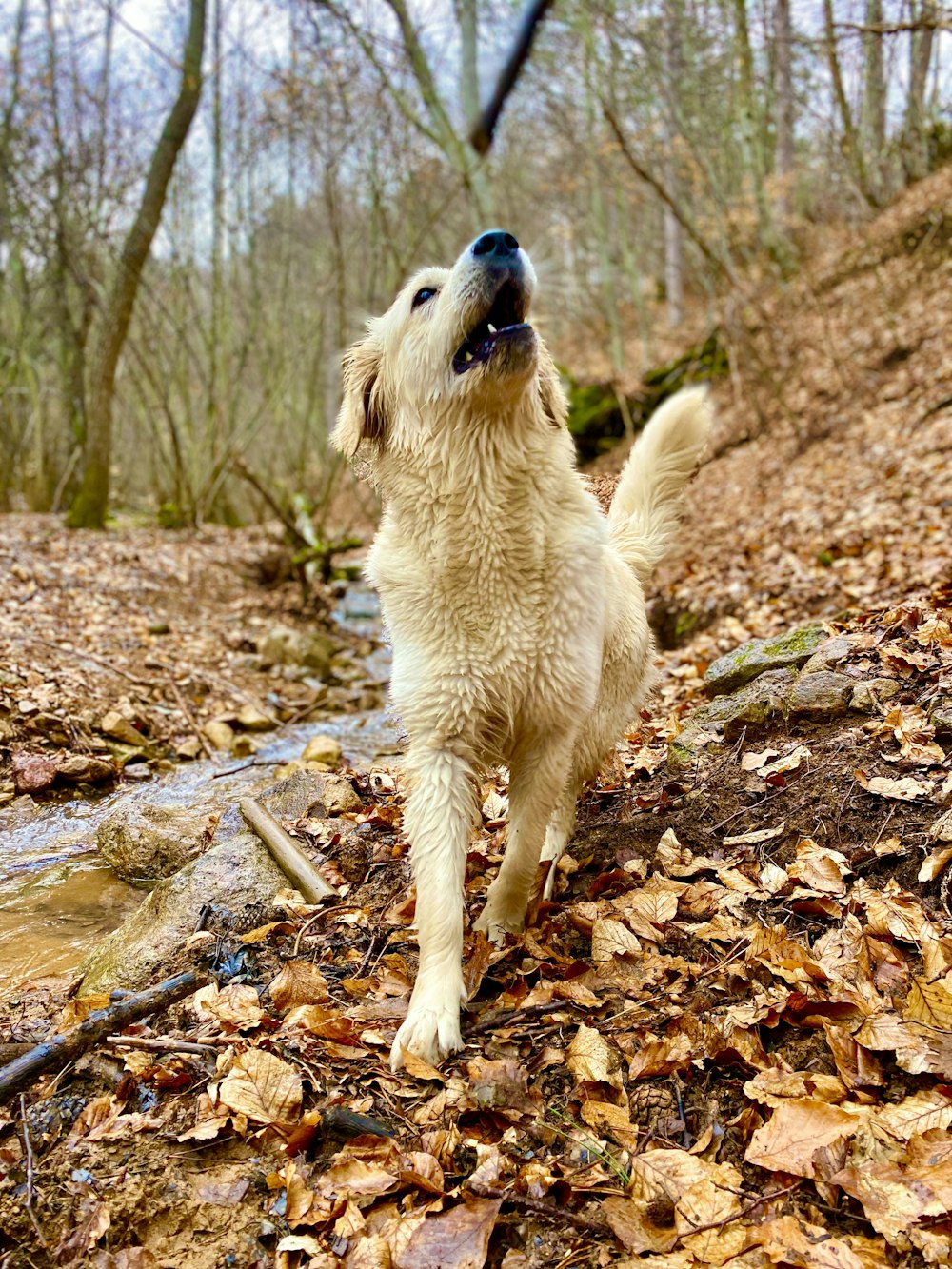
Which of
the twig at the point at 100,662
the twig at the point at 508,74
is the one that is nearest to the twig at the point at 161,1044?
the twig at the point at 508,74

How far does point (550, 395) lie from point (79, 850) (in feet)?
11.5

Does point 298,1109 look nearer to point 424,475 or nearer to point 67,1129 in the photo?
point 67,1129

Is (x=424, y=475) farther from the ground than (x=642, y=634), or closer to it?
farther from the ground

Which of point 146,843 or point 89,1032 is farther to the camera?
point 146,843

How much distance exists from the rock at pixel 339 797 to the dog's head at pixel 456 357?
1.97 metres

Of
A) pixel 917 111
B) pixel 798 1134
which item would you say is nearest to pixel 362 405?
pixel 798 1134

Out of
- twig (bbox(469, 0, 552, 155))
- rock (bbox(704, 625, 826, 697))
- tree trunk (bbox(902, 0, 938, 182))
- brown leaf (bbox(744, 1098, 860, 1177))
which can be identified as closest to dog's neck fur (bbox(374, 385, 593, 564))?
brown leaf (bbox(744, 1098, 860, 1177))

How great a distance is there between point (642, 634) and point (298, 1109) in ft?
7.84

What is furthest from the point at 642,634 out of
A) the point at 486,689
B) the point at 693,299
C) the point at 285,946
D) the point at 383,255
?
the point at 693,299

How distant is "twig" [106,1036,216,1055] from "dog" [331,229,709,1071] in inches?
26.7

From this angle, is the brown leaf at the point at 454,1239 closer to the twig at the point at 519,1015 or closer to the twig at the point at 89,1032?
the twig at the point at 519,1015

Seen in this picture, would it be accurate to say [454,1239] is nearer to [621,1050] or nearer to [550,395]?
[621,1050]

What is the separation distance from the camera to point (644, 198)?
20016 millimetres

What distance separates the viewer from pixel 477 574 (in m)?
2.87
